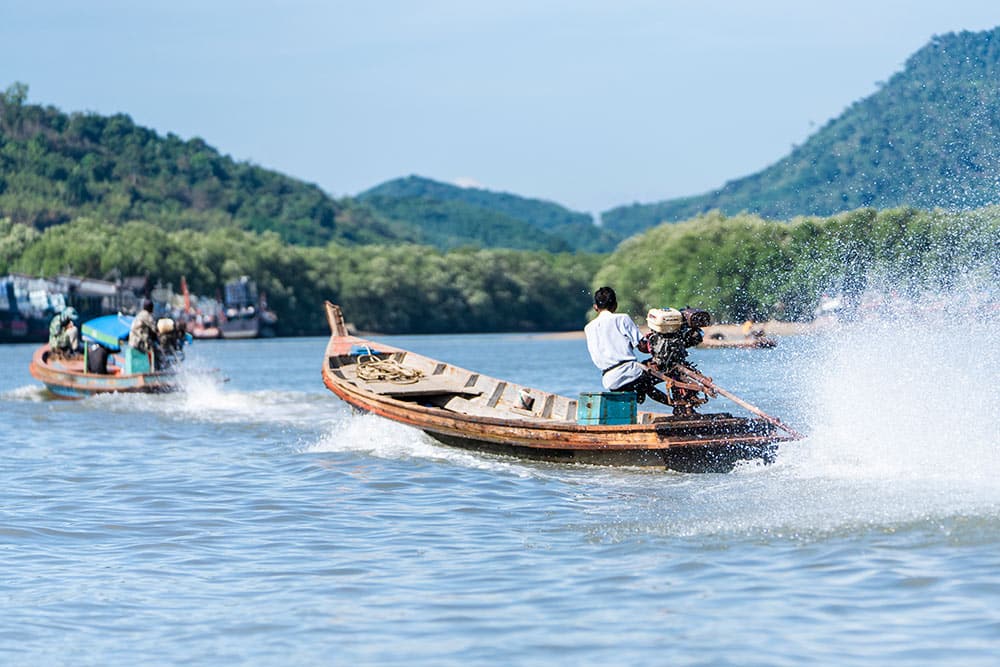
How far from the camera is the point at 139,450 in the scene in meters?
22.9

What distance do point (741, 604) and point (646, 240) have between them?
101757 mm

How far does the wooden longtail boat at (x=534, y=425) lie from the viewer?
1703 centimetres

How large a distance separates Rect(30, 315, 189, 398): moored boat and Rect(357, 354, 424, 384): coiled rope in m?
9.21

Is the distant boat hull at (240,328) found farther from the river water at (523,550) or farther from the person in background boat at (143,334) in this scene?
the river water at (523,550)

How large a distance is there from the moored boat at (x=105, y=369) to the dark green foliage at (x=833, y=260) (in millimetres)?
27109

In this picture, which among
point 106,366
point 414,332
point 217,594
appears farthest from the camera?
point 414,332

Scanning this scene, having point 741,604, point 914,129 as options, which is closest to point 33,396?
point 741,604

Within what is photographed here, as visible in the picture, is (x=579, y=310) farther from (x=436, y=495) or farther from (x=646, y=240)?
(x=436, y=495)

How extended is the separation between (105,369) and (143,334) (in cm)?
232

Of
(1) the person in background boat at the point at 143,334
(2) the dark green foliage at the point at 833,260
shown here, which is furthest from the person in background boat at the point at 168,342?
(2) the dark green foliage at the point at 833,260

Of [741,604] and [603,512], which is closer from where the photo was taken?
[741,604]

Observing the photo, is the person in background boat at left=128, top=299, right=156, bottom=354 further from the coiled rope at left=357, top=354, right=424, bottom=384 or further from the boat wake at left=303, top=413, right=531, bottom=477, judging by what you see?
the boat wake at left=303, top=413, right=531, bottom=477

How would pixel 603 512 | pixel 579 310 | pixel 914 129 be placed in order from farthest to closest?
1. pixel 579 310
2. pixel 914 129
3. pixel 603 512

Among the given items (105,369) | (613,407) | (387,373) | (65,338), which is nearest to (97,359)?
(105,369)
